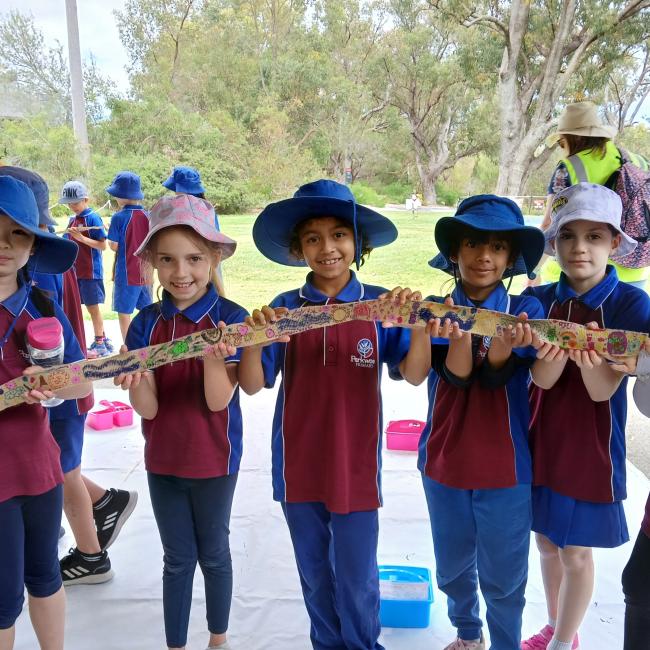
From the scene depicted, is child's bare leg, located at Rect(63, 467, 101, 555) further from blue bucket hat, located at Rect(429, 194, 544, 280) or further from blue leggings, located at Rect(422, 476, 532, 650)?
blue bucket hat, located at Rect(429, 194, 544, 280)

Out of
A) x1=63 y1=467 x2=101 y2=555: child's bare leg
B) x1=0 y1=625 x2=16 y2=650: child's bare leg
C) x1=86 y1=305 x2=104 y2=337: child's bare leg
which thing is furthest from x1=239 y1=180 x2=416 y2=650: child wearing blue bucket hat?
x1=86 y1=305 x2=104 y2=337: child's bare leg

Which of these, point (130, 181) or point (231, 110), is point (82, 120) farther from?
point (130, 181)

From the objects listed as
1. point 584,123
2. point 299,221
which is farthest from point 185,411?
point 584,123

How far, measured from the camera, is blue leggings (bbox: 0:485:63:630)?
1.45 meters

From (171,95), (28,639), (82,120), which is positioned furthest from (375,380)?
(82,120)

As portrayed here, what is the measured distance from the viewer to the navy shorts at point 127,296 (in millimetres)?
5199

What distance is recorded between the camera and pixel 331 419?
5.06 feet

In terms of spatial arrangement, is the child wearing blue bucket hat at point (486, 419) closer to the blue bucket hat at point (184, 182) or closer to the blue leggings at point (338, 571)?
the blue leggings at point (338, 571)

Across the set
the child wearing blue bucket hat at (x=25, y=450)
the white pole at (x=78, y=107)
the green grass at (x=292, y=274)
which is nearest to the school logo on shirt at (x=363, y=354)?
the child wearing blue bucket hat at (x=25, y=450)

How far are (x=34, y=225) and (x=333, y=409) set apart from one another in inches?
37.7

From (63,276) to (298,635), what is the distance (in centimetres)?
159

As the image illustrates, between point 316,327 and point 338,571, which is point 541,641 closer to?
point 338,571

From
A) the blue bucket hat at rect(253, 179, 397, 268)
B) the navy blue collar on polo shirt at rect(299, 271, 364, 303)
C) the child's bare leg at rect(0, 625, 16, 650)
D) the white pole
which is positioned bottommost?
the child's bare leg at rect(0, 625, 16, 650)

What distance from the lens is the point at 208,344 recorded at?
149cm
